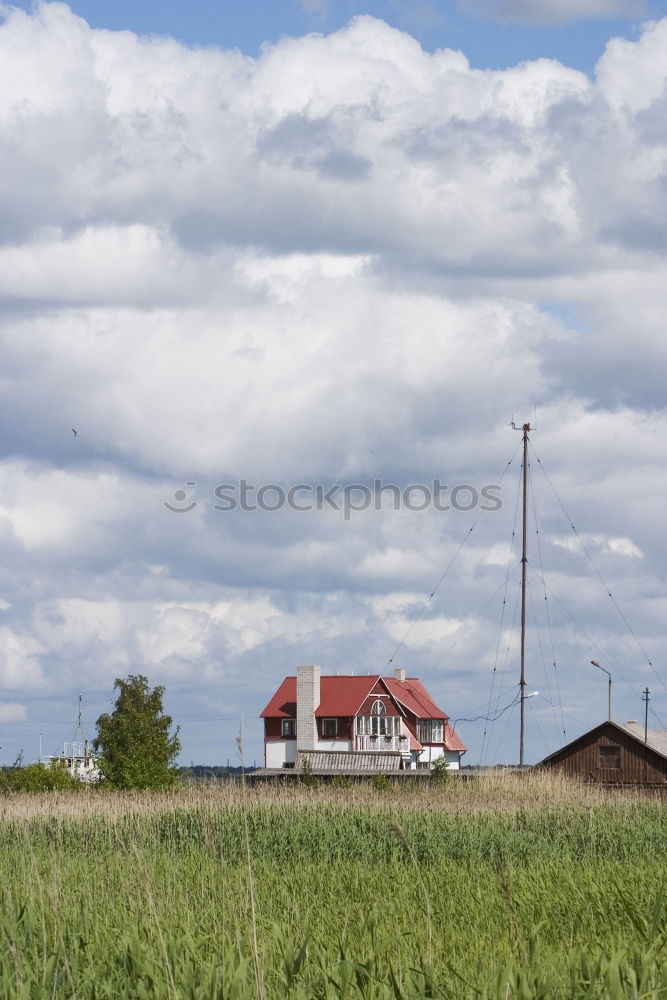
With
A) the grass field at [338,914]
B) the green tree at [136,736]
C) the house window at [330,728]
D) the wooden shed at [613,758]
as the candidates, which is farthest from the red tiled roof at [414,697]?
the grass field at [338,914]

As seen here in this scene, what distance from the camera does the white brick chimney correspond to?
74750 mm

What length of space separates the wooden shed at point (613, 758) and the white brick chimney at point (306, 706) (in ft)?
66.8

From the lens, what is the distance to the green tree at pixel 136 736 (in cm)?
4456

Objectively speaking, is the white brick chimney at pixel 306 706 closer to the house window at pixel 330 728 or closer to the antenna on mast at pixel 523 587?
the house window at pixel 330 728

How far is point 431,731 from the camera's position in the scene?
84000 millimetres

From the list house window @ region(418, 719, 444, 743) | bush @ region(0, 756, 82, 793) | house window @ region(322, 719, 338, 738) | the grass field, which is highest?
the grass field

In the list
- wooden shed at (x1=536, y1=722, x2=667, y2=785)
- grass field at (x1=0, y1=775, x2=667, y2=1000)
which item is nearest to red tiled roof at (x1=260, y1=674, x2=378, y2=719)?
wooden shed at (x1=536, y1=722, x2=667, y2=785)

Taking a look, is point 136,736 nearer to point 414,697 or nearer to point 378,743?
point 378,743

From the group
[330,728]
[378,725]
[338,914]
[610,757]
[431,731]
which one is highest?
[338,914]

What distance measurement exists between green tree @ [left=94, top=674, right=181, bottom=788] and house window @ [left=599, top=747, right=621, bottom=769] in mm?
22398

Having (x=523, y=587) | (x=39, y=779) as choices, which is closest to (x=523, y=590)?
(x=523, y=587)

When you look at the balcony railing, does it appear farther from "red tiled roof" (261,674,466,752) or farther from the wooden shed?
the wooden shed

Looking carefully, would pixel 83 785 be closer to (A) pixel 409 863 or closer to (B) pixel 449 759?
(A) pixel 409 863

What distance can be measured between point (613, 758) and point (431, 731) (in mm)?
27471
